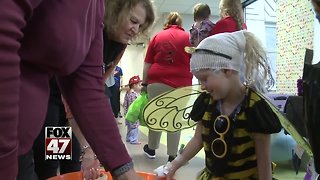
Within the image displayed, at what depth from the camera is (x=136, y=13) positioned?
1.11 meters

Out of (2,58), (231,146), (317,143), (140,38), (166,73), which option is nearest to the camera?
(2,58)

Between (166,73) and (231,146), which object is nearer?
(231,146)

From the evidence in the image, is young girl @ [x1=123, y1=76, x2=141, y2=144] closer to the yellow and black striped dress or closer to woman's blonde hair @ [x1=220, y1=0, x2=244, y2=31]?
woman's blonde hair @ [x1=220, y1=0, x2=244, y2=31]

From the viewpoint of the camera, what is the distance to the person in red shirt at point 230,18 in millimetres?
2363

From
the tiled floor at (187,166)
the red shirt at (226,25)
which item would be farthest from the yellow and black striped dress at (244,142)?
the red shirt at (226,25)

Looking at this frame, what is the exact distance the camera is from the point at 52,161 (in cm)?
132

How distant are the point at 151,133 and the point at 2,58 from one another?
103 inches

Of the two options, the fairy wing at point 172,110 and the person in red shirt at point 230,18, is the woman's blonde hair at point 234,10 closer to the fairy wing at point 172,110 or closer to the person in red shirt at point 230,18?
the person in red shirt at point 230,18

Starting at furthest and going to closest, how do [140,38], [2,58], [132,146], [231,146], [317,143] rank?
1. [132,146]
2. [140,38]
3. [231,146]
4. [317,143]
5. [2,58]

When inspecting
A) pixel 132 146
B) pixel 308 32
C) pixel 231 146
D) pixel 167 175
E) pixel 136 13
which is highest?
pixel 308 32

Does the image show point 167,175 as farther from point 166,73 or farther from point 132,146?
point 132,146

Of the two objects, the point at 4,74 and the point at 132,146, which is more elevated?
the point at 4,74

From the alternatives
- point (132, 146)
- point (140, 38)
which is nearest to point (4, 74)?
point (140, 38)

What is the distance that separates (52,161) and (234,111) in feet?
2.31
